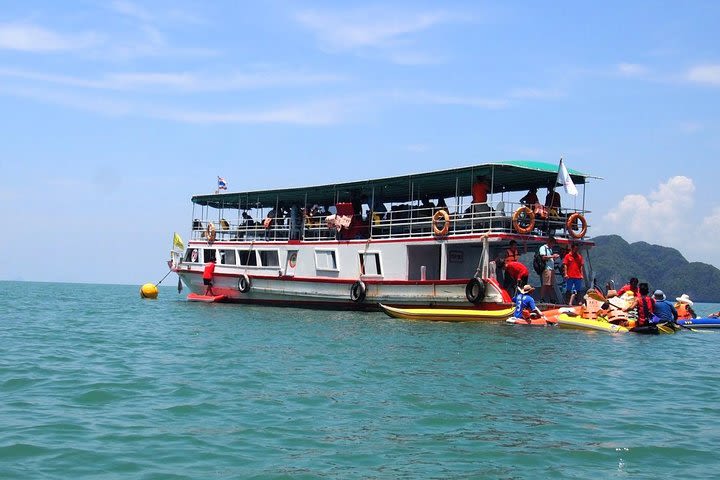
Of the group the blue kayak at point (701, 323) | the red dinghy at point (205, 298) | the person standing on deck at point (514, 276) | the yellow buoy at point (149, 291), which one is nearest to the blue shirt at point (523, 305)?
the person standing on deck at point (514, 276)

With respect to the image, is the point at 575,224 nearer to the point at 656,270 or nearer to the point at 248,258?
the point at 248,258

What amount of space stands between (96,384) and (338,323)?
12.6m

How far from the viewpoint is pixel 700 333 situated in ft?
76.8

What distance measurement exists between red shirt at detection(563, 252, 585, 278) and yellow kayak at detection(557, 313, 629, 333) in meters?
2.82

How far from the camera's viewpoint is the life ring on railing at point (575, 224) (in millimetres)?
25422

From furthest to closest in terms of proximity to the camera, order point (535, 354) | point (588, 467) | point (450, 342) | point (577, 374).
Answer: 1. point (450, 342)
2. point (535, 354)
3. point (577, 374)
4. point (588, 467)

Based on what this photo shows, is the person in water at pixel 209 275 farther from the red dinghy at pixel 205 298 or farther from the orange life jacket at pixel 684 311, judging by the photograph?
the orange life jacket at pixel 684 311

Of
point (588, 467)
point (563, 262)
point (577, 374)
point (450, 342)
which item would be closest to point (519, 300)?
point (563, 262)

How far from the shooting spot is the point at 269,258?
3362 centimetres

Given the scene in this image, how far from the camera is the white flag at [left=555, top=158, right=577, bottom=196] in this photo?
2472 centimetres

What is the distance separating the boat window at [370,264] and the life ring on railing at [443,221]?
324 centimetres

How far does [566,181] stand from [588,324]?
17.9 feet

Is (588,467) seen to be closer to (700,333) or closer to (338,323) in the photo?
(338,323)

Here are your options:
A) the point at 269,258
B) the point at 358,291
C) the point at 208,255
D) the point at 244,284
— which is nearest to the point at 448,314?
the point at 358,291
